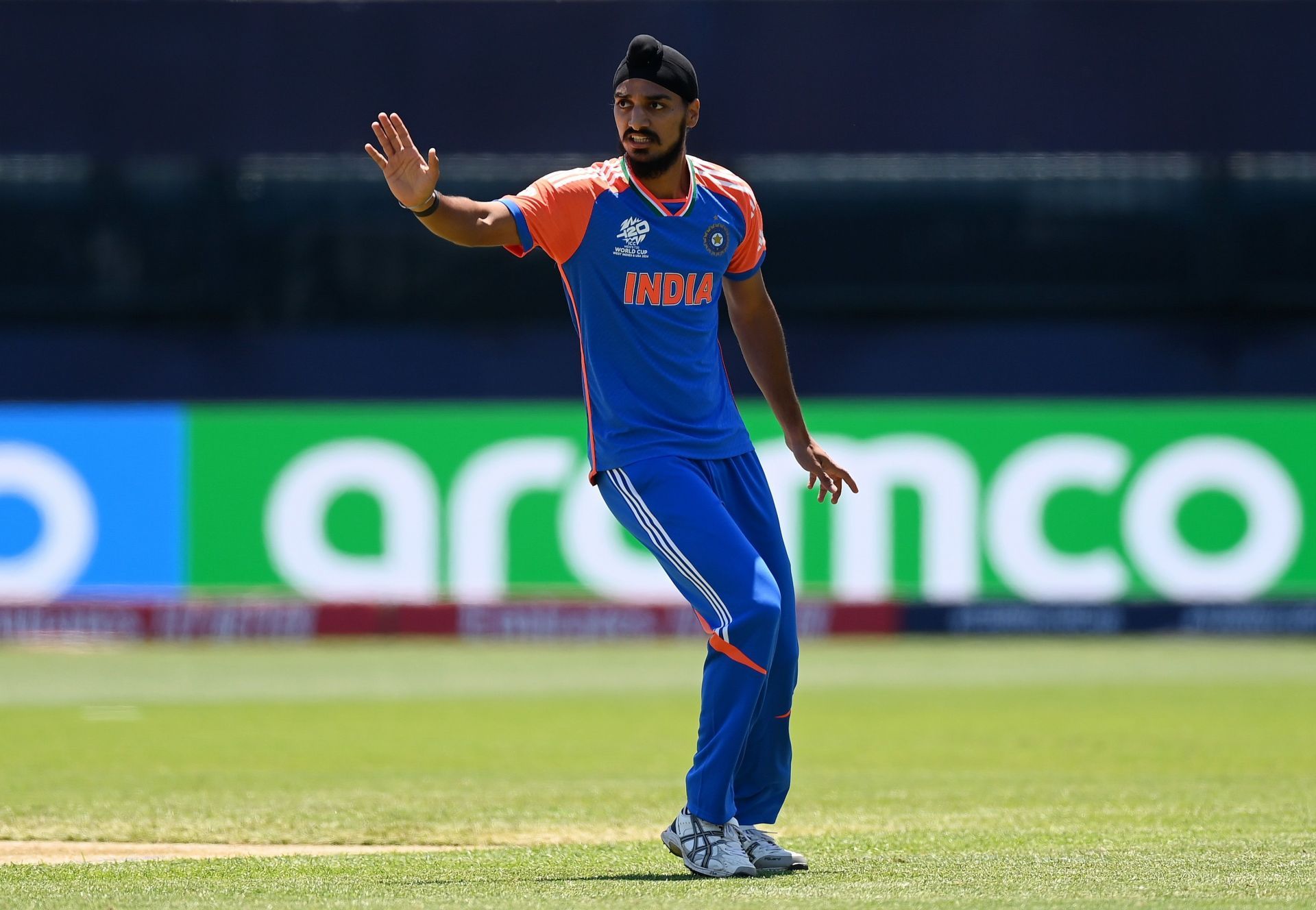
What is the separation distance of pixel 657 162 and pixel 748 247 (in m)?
0.48

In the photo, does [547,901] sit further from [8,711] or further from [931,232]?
[931,232]

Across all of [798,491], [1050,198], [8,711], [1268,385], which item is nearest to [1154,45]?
[1050,198]

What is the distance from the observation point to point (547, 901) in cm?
555

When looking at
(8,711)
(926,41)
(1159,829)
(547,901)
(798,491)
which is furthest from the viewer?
(926,41)

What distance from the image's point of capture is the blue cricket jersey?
6258 mm

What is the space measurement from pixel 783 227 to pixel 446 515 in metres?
4.56

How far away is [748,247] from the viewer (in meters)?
6.59

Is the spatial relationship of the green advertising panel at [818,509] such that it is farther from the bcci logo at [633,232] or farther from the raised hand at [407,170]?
the raised hand at [407,170]

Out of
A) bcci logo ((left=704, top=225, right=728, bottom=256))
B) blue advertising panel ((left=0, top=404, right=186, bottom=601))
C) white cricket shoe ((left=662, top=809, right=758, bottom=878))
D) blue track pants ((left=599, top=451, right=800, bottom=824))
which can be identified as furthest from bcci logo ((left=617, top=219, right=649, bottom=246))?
blue advertising panel ((left=0, top=404, right=186, bottom=601))

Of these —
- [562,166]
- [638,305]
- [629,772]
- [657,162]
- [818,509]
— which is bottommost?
[629,772]

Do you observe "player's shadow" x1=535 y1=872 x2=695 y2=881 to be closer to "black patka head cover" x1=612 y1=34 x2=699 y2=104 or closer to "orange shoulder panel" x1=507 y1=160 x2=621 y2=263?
"orange shoulder panel" x1=507 y1=160 x2=621 y2=263

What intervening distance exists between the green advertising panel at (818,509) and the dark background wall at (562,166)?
1.87 m

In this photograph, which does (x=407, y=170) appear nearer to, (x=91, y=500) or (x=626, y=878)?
(x=626, y=878)

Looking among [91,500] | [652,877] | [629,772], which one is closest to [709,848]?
[652,877]
